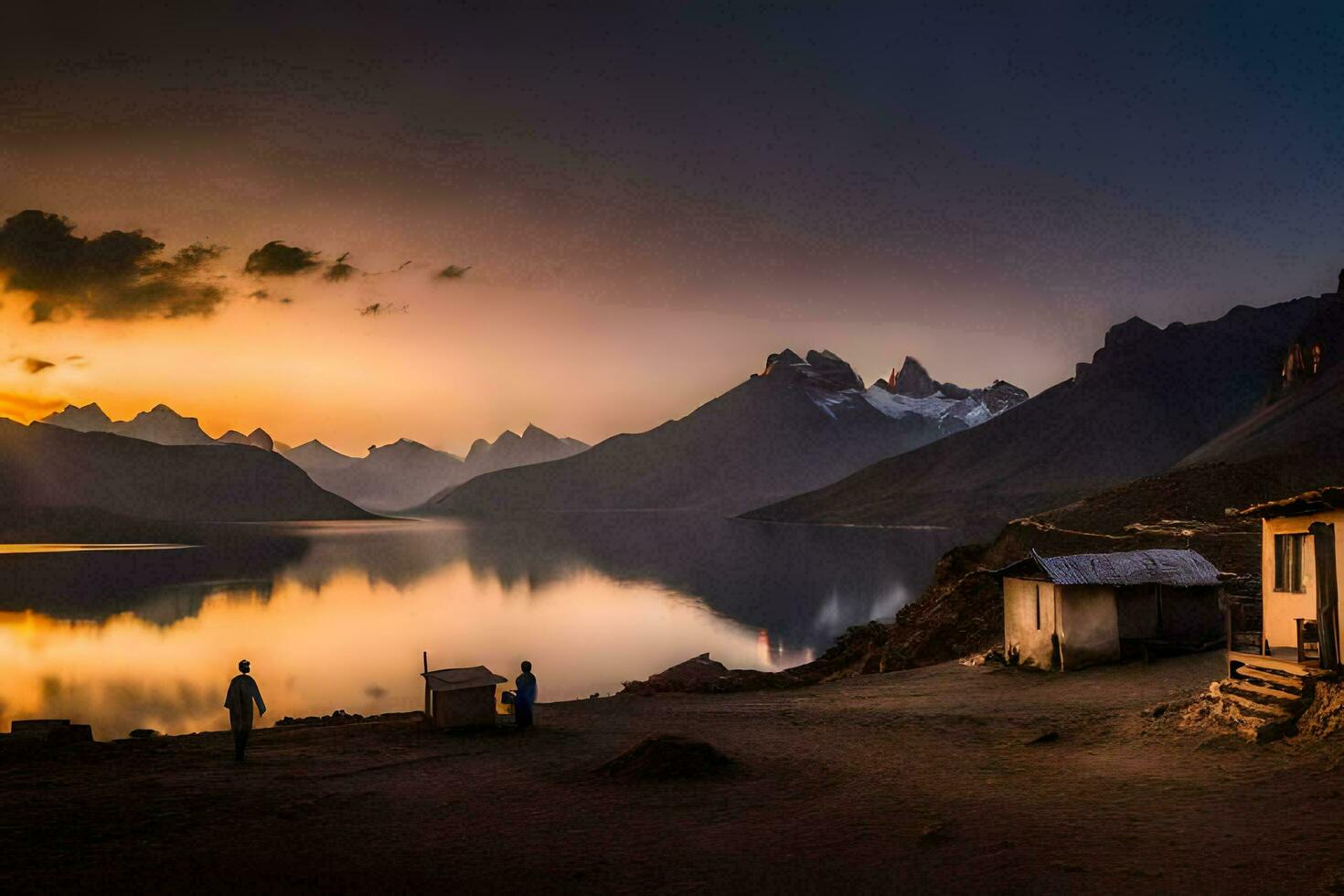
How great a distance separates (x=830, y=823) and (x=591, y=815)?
3.39 metres

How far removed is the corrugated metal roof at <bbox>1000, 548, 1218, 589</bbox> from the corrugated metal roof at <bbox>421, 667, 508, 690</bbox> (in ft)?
52.5

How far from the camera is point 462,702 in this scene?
21.1 metres

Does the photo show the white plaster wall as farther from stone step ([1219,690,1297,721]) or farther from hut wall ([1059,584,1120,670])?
hut wall ([1059,584,1120,670])

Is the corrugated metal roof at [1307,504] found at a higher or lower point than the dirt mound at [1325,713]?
higher

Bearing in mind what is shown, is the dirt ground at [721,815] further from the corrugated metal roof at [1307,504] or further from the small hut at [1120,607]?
the small hut at [1120,607]

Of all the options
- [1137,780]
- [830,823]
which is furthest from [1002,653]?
[830,823]

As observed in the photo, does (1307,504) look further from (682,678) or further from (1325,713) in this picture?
(682,678)

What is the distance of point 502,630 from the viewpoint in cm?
6334

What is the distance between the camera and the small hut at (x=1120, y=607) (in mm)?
26891

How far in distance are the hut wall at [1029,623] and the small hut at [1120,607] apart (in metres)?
0.05

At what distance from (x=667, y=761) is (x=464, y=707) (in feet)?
22.6

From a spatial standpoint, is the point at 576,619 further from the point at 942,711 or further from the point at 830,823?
the point at 830,823

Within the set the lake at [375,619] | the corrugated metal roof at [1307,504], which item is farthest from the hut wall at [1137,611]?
the lake at [375,619]

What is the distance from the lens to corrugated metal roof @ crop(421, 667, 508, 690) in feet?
69.4
